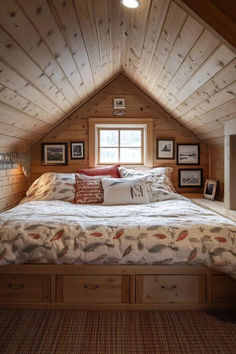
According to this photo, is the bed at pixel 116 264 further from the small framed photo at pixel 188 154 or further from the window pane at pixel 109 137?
the window pane at pixel 109 137

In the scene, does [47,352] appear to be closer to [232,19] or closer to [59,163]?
[232,19]

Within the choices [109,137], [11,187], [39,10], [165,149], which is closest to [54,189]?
[11,187]

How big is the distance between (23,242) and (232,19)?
1655 millimetres

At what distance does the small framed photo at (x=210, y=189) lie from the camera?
308 centimetres

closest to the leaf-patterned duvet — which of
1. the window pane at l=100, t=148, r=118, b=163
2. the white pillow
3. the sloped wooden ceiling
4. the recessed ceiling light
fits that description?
the white pillow

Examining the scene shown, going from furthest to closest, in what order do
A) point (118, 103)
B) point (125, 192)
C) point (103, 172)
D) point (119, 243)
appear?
point (118, 103) → point (103, 172) → point (125, 192) → point (119, 243)

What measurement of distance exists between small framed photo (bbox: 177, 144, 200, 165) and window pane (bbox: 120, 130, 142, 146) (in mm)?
544

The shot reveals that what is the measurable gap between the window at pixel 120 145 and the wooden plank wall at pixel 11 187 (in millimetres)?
1036

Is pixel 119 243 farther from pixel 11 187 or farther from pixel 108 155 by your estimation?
pixel 108 155

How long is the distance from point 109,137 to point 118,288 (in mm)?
2269

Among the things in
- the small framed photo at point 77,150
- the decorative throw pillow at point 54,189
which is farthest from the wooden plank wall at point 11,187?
the small framed photo at point 77,150

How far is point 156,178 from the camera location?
3043 millimetres

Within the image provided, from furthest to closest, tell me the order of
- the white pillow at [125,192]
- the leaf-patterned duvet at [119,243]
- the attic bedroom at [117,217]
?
the white pillow at [125,192] → the leaf-patterned duvet at [119,243] → the attic bedroom at [117,217]

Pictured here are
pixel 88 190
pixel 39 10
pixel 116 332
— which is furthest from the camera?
pixel 88 190
